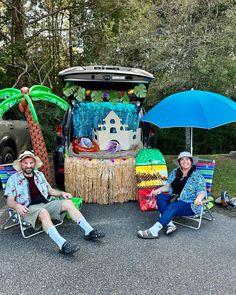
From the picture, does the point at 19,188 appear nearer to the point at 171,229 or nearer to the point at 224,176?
the point at 171,229

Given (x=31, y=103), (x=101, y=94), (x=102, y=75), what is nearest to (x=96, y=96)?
(x=101, y=94)

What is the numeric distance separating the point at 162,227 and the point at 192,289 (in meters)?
1.13

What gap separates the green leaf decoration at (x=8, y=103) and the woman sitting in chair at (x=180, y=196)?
2.38 m

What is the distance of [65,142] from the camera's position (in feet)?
17.5

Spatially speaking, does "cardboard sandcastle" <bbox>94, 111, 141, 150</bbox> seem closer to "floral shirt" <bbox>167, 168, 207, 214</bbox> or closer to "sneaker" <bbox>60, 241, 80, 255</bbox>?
"floral shirt" <bbox>167, 168, 207, 214</bbox>

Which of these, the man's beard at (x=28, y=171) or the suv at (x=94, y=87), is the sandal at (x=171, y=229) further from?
the suv at (x=94, y=87)

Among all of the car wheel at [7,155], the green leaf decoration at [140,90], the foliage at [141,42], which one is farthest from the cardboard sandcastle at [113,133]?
the car wheel at [7,155]

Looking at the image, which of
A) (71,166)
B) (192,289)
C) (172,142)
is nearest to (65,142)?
(71,166)

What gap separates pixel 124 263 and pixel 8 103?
283 centimetres

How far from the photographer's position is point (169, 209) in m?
3.98

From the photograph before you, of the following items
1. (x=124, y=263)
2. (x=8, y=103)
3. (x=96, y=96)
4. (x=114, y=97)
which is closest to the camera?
(x=124, y=263)

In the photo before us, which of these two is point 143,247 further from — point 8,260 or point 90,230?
point 8,260

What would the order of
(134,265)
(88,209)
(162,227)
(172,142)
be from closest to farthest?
(134,265) → (162,227) → (88,209) → (172,142)

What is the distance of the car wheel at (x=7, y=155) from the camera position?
5934 mm
